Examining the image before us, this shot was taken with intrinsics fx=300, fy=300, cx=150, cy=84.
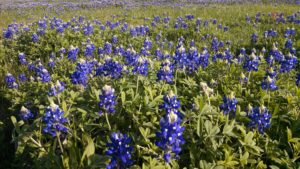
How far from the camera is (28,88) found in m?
4.69

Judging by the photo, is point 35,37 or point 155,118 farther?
point 35,37

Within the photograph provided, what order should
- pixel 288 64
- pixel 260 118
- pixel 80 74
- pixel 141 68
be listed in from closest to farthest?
1. pixel 260 118
2. pixel 141 68
3. pixel 80 74
4. pixel 288 64

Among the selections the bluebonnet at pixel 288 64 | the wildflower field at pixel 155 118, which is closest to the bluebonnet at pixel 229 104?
the wildflower field at pixel 155 118

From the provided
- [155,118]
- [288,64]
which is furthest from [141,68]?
[288,64]

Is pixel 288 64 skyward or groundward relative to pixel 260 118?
skyward

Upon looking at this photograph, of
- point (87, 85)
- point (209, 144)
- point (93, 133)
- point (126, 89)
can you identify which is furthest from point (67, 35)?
point (209, 144)

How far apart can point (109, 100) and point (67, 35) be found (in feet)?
17.8

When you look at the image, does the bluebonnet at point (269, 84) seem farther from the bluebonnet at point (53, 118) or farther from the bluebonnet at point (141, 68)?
the bluebonnet at point (53, 118)

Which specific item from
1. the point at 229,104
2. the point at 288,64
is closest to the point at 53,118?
the point at 229,104

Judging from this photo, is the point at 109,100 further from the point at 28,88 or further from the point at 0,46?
the point at 0,46

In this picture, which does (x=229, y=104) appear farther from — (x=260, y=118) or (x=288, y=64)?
(x=288, y=64)

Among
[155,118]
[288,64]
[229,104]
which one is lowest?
[155,118]

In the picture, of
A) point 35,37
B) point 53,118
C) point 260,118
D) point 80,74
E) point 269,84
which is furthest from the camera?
point 35,37

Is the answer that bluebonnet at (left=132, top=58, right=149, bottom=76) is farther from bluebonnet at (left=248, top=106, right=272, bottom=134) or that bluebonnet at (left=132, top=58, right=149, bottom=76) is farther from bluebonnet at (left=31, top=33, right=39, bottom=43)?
bluebonnet at (left=31, top=33, right=39, bottom=43)
